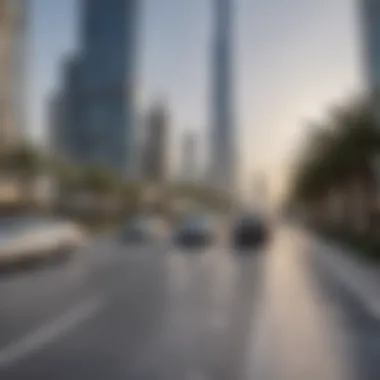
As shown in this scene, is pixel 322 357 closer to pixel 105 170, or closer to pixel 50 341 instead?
pixel 50 341

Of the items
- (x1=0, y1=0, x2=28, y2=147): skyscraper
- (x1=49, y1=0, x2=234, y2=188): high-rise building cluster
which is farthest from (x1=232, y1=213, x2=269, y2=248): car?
(x1=49, y1=0, x2=234, y2=188): high-rise building cluster

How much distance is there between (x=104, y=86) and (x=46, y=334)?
124 m

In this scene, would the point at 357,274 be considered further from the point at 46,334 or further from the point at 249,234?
the point at 249,234

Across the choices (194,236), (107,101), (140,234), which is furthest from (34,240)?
(107,101)

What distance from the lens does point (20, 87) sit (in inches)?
3442

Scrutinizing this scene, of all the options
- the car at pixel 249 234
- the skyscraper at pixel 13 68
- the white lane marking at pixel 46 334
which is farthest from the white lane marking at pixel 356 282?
the skyscraper at pixel 13 68

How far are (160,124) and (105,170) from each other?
6459cm

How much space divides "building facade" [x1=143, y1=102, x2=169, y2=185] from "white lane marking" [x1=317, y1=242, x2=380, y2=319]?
104m

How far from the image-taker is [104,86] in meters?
131

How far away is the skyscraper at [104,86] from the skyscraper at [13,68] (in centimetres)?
3739

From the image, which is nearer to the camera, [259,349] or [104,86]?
[259,349]

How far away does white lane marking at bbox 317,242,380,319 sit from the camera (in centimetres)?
1339

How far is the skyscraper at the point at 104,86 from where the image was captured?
130 m

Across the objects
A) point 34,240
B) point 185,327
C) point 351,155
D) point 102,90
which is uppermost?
point 102,90
